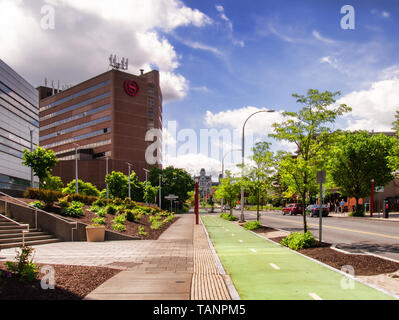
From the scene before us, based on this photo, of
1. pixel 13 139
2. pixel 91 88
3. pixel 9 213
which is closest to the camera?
pixel 9 213

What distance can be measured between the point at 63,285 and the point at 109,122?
95.7 metres

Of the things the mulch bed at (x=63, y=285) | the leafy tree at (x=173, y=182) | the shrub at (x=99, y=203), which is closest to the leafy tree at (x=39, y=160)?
the shrub at (x=99, y=203)

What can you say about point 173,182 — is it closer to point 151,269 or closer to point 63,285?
point 151,269

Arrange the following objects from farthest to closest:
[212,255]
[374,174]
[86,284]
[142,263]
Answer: [374,174], [212,255], [142,263], [86,284]

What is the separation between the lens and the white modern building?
234ft

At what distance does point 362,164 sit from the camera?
4288 centimetres

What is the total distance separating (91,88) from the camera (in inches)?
4163
